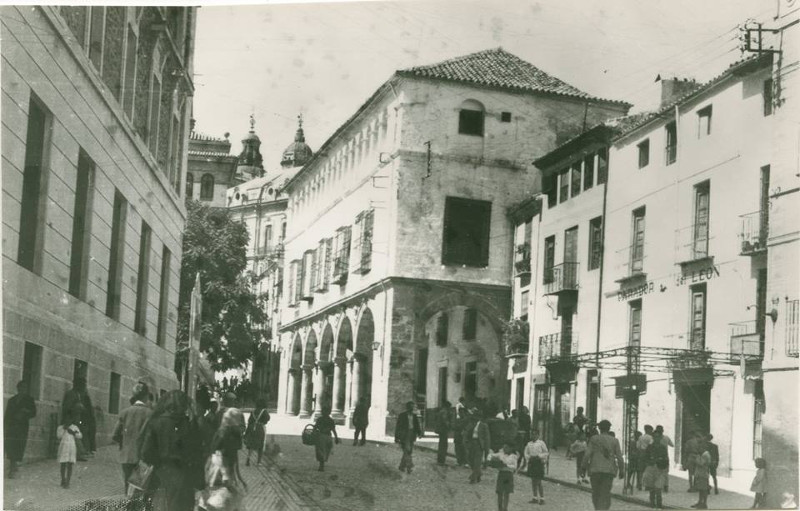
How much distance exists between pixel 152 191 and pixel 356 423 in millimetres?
5118

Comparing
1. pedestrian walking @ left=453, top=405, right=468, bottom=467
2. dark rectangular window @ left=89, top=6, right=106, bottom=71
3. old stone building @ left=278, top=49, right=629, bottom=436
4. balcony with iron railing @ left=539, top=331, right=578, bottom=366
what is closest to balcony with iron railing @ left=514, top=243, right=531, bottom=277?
old stone building @ left=278, top=49, right=629, bottom=436

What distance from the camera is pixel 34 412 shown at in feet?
41.3

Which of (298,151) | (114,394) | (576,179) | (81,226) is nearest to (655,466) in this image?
(576,179)

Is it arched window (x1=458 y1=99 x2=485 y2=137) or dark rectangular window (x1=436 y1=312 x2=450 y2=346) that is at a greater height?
arched window (x1=458 y1=99 x2=485 y2=137)

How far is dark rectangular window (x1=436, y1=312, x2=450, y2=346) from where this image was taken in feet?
57.1

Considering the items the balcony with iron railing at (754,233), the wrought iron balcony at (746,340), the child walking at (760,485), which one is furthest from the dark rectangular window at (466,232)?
the child walking at (760,485)

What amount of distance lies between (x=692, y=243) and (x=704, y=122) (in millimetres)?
1510

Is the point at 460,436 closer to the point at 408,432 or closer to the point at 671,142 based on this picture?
the point at 408,432

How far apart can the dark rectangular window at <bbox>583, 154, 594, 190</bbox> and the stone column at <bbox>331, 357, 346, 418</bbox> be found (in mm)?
5566

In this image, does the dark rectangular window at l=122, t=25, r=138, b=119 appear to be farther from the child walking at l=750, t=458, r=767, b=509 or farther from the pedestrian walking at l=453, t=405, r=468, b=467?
the child walking at l=750, t=458, r=767, b=509

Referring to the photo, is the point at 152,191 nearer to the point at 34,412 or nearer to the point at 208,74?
the point at 208,74

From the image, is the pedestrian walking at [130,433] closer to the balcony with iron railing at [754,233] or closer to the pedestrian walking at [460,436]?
the pedestrian walking at [460,436]

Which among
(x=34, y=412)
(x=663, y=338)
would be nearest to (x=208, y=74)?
(x=34, y=412)

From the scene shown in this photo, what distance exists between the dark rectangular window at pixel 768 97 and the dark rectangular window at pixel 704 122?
98 cm
